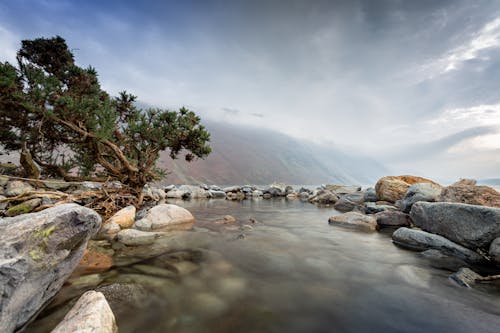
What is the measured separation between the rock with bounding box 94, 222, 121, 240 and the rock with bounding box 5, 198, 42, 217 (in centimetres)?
290

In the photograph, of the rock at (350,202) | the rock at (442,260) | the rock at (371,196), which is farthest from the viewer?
the rock at (350,202)

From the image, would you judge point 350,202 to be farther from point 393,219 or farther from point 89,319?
point 89,319

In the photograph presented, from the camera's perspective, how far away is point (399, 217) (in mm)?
9656

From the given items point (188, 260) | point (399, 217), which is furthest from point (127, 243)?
point (399, 217)

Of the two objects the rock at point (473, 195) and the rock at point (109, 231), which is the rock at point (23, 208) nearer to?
the rock at point (109, 231)

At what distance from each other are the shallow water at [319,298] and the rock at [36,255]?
1.16m

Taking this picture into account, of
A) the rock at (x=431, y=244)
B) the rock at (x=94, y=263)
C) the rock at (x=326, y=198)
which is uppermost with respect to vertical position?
the rock at (x=326, y=198)

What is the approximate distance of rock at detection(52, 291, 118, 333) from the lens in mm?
2049

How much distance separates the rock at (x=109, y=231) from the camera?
642cm

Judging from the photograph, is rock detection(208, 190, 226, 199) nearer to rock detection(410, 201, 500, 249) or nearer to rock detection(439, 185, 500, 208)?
rock detection(439, 185, 500, 208)

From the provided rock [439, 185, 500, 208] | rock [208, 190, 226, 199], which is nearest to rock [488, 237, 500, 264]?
rock [439, 185, 500, 208]

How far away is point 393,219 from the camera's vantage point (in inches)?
380

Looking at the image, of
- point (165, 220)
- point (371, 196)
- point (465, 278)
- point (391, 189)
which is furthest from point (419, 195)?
point (165, 220)

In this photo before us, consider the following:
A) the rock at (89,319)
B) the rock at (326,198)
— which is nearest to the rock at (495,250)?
the rock at (89,319)
